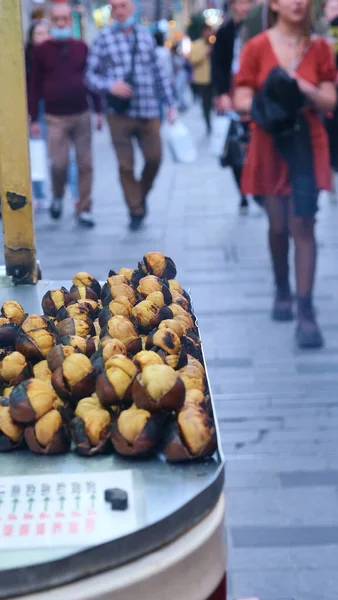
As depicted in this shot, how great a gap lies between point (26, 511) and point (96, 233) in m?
6.44

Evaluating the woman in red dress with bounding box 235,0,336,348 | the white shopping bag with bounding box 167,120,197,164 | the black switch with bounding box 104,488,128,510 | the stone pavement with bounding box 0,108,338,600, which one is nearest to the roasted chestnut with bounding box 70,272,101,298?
the black switch with bounding box 104,488,128,510

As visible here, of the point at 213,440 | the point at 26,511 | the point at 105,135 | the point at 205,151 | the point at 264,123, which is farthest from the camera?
the point at 105,135

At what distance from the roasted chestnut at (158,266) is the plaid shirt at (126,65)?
5417 mm

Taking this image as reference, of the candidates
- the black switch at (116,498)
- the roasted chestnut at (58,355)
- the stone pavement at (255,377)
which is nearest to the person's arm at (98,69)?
the stone pavement at (255,377)

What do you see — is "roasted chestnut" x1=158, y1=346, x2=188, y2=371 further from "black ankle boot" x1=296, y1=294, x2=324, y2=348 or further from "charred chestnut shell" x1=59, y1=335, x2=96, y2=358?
"black ankle boot" x1=296, y1=294, x2=324, y2=348

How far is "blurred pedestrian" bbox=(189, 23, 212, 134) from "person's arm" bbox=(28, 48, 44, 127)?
7910 millimetres


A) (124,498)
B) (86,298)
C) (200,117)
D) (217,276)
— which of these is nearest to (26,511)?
(124,498)

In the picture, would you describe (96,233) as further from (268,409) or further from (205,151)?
(205,151)

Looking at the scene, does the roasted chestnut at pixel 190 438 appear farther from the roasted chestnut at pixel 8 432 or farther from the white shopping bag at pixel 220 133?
the white shopping bag at pixel 220 133

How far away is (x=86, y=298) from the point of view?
208 cm

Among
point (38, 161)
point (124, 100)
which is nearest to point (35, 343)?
point (38, 161)

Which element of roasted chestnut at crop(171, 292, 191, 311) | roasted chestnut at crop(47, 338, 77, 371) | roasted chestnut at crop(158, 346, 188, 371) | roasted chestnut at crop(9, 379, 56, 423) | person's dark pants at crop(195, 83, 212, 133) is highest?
roasted chestnut at crop(9, 379, 56, 423)

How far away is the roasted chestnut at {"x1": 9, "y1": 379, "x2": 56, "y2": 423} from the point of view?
1.53 metres

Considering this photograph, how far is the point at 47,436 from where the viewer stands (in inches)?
60.1
